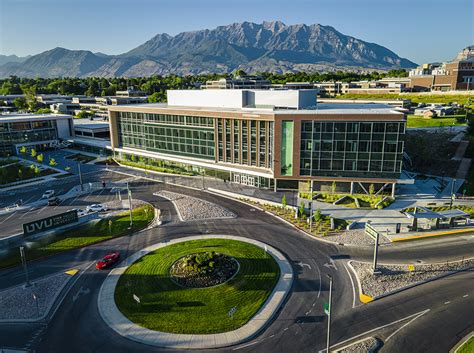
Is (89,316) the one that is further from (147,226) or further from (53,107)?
(53,107)

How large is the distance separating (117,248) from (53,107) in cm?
15331

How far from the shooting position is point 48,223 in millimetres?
52156

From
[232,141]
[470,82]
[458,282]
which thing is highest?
[470,82]

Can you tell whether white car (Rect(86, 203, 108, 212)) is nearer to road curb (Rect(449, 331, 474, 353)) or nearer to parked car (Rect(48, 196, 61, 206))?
parked car (Rect(48, 196, 61, 206))

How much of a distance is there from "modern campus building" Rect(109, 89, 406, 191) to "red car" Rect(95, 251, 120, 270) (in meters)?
37.3

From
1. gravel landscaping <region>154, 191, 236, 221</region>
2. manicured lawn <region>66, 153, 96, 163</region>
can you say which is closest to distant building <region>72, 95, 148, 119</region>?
manicured lawn <region>66, 153, 96, 163</region>

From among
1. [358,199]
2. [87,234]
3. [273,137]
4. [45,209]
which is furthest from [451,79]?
[45,209]

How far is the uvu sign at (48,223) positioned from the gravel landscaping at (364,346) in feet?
147

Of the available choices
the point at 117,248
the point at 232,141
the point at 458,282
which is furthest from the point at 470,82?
the point at 117,248

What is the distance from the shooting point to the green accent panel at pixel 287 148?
68531 millimetres

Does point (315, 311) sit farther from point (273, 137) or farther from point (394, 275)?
point (273, 137)

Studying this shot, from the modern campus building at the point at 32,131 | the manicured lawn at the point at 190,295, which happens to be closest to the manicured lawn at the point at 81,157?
the modern campus building at the point at 32,131

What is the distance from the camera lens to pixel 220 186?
255ft

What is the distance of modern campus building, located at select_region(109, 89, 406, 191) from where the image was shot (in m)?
64.4
